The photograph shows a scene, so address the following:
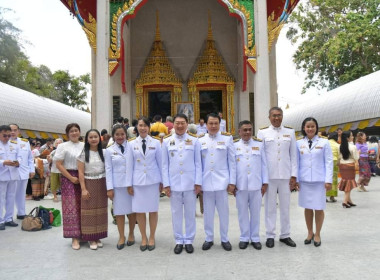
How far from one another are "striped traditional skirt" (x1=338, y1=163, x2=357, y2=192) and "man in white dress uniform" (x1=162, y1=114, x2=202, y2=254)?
4.81 meters

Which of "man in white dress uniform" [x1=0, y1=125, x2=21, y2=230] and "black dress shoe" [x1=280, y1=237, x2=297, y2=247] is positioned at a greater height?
"man in white dress uniform" [x1=0, y1=125, x2=21, y2=230]

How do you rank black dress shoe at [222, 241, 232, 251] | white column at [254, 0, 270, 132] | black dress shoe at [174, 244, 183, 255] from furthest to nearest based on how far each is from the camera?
1. white column at [254, 0, 270, 132]
2. black dress shoe at [222, 241, 232, 251]
3. black dress shoe at [174, 244, 183, 255]

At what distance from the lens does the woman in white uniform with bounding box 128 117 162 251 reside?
5242 mm

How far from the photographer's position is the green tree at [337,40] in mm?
22938

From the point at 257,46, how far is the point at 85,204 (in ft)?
28.8

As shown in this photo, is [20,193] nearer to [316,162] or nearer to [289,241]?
[289,241]

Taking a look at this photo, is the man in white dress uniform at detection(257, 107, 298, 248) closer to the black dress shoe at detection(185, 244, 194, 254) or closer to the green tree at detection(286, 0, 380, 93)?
the black dress shoe at detection(185, 244, 194, 254)

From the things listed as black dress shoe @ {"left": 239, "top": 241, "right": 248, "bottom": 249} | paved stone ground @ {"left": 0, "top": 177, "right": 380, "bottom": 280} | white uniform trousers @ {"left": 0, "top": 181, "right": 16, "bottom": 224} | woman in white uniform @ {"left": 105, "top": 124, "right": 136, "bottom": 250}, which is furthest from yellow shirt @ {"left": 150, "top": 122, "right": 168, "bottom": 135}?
black dress shoe @ {"left": 239, "top": 241, "right": 248, "bottom": 249}

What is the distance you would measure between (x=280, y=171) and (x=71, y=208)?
275cm

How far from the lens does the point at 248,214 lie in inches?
210

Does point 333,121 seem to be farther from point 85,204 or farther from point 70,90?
point 70,90

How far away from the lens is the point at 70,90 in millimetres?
43469

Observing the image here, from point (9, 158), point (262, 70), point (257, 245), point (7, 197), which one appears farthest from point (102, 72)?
point (257, 245)

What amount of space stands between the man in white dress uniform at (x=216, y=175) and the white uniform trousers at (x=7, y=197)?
382 cm
